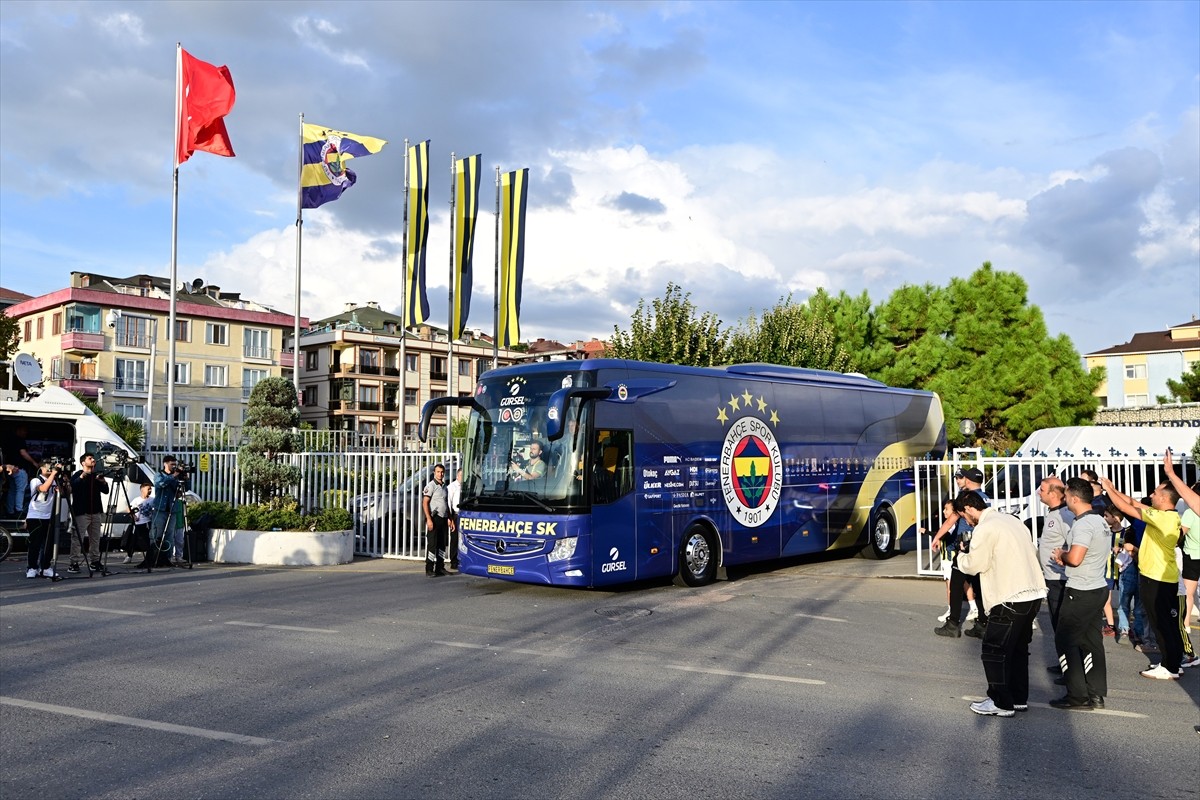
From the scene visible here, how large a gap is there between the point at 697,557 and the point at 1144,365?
73.4m

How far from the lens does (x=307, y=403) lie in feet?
248

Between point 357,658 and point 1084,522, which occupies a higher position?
point 1084,522

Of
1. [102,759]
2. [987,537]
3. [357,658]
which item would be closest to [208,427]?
[357,658]

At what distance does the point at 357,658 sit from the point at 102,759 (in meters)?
3.35

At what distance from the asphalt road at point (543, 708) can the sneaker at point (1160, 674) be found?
0.15 m

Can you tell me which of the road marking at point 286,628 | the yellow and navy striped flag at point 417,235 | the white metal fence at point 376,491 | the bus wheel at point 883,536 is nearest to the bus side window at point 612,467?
the road marking at point 286,628

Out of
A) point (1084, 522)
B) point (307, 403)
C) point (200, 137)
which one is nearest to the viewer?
point (1084, 522)

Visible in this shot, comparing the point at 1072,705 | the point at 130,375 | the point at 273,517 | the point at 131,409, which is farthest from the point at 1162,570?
the point at 131,409

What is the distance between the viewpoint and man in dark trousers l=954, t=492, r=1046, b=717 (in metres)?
6.88

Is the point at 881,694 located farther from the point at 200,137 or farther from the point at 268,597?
the point at 200,137

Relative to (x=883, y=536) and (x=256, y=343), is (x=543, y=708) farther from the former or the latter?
(x=256, y=343)

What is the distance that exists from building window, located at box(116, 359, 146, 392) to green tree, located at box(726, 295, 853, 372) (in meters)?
43.4

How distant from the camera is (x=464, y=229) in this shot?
92.9 ft

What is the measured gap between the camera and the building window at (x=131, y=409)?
61.1m
